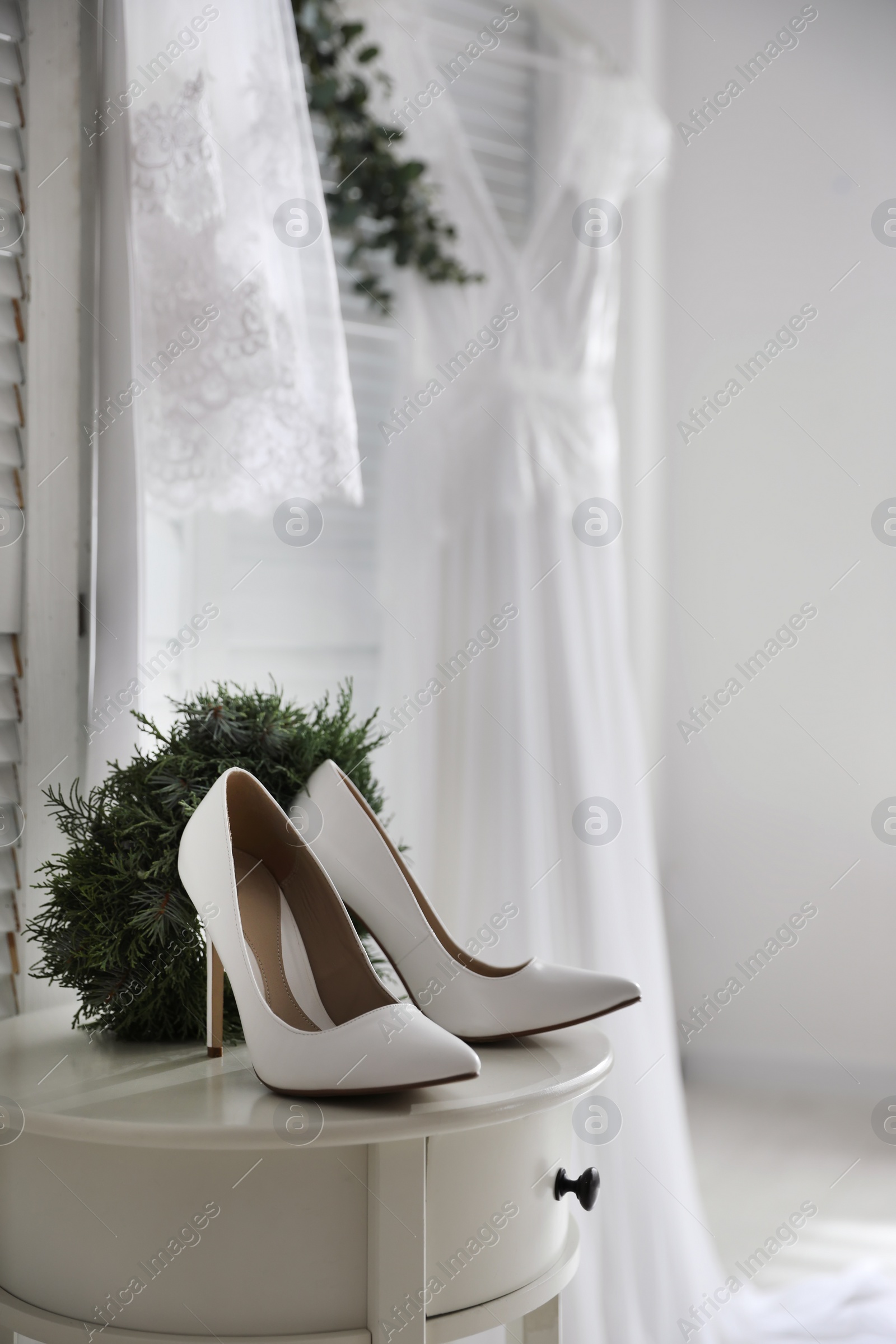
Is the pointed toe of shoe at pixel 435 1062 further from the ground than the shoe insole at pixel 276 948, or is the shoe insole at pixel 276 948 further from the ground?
the shoe insole at pixel 276 948

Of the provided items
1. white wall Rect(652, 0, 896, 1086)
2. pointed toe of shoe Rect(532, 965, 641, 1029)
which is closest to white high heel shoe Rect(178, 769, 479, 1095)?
pointed toe of shoe Rect(532, 965, 641, 1029)

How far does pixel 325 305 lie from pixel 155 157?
213 mm

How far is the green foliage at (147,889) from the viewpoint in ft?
2.71

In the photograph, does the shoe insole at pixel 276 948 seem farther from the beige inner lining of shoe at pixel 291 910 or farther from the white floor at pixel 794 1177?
the white floor at pixel 794 1177

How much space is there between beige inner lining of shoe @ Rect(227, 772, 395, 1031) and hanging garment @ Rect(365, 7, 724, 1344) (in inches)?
18.1

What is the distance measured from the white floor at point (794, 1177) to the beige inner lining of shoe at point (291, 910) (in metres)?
1.16

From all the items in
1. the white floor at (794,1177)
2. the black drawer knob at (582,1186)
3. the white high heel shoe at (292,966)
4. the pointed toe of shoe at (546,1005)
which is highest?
the white high heel shoe at (292,966)

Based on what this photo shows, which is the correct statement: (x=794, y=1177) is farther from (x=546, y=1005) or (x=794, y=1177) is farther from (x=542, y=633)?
(x=546, y=1005)

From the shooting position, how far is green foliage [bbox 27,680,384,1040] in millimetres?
826

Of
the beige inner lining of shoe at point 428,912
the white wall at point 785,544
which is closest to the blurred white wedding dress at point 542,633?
the beige inner lining of shoe at point 428,912

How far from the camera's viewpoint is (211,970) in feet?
2.62

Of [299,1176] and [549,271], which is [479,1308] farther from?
[549,271]

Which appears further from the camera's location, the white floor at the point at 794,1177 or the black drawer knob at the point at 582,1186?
the white floor at the point at 794,1177

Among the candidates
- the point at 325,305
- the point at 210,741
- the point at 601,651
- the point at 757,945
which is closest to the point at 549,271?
the point at 325,305
